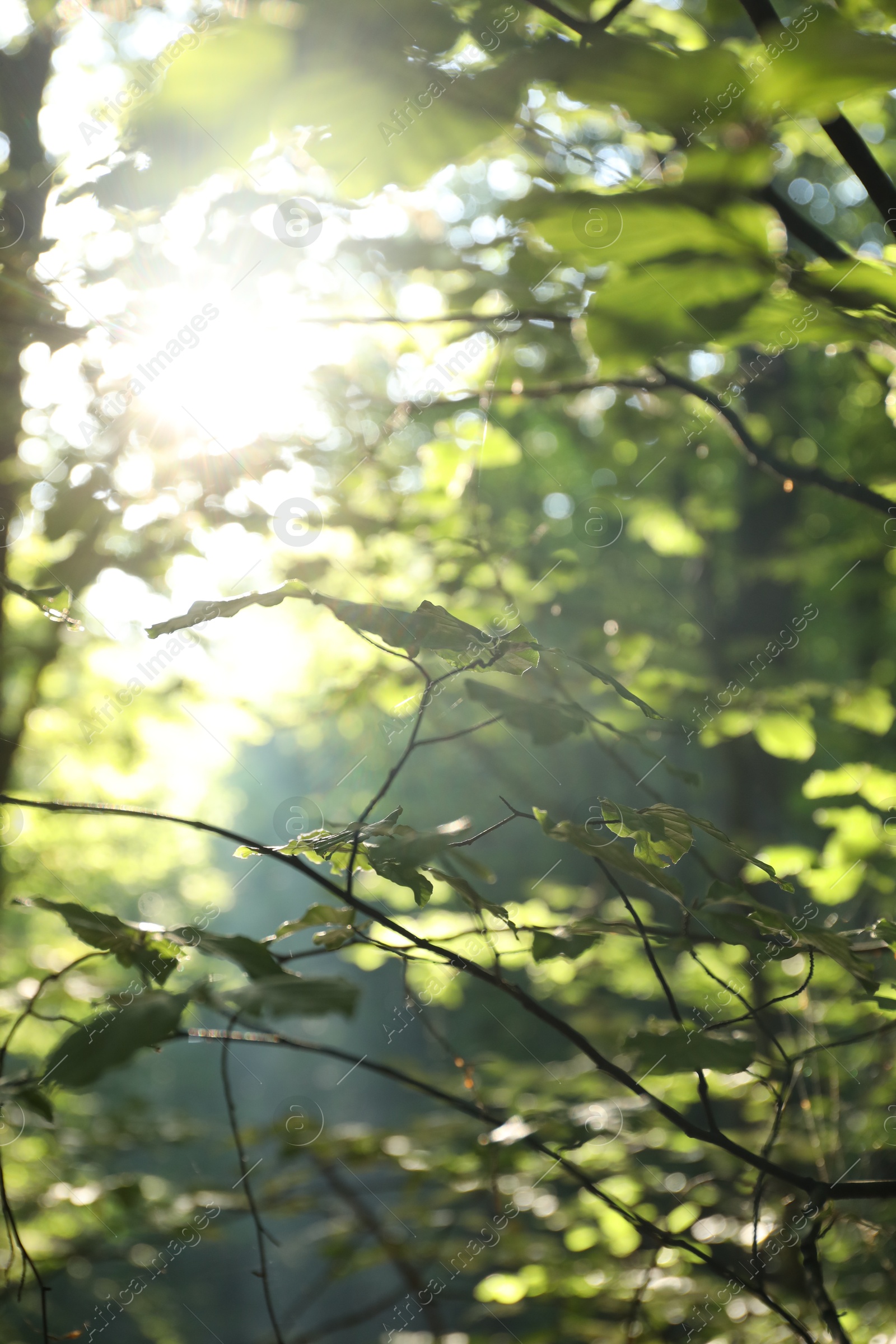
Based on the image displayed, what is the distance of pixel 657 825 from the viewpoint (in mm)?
979

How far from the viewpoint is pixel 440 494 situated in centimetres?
245

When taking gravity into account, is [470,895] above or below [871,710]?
above

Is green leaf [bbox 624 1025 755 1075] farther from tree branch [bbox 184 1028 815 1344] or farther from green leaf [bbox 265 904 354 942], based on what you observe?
green leaf [bbox 265 904 354 942]

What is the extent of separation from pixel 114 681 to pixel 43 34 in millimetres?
4002

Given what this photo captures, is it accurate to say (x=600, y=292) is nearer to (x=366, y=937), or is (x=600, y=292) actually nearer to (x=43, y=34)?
(x=366, y=937)

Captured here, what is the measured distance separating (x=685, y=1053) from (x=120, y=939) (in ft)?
2.58
